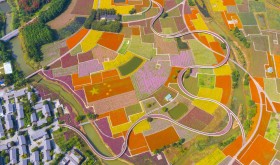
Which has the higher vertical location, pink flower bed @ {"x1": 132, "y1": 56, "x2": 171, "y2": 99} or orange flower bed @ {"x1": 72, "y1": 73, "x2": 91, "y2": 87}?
orange flower bed @ {"x1": 72, "y1": 73, "x2": 91, "y2": 87}

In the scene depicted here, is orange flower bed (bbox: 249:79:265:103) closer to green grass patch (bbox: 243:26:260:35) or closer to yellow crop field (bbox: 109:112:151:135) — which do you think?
green grass patch (bbox: 243:26:260:35)

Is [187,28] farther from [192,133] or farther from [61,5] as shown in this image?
[61,5]

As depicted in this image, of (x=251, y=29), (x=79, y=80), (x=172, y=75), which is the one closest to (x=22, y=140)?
(x=79, y=80)

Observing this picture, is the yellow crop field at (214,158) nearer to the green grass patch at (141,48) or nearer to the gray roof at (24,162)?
the green grass patch at (141,48)

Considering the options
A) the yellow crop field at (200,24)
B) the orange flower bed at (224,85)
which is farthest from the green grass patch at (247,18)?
the orange flower bed at (224,85)

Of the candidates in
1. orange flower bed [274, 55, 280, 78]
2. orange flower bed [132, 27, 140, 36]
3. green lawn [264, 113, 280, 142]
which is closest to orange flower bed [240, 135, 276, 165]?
green lawn [264, 113, 280, 142]

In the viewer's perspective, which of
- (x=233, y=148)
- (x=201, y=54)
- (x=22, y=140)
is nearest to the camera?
(x=233, y=148)

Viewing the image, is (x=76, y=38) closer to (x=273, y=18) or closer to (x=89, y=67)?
(x=89, y=67)
